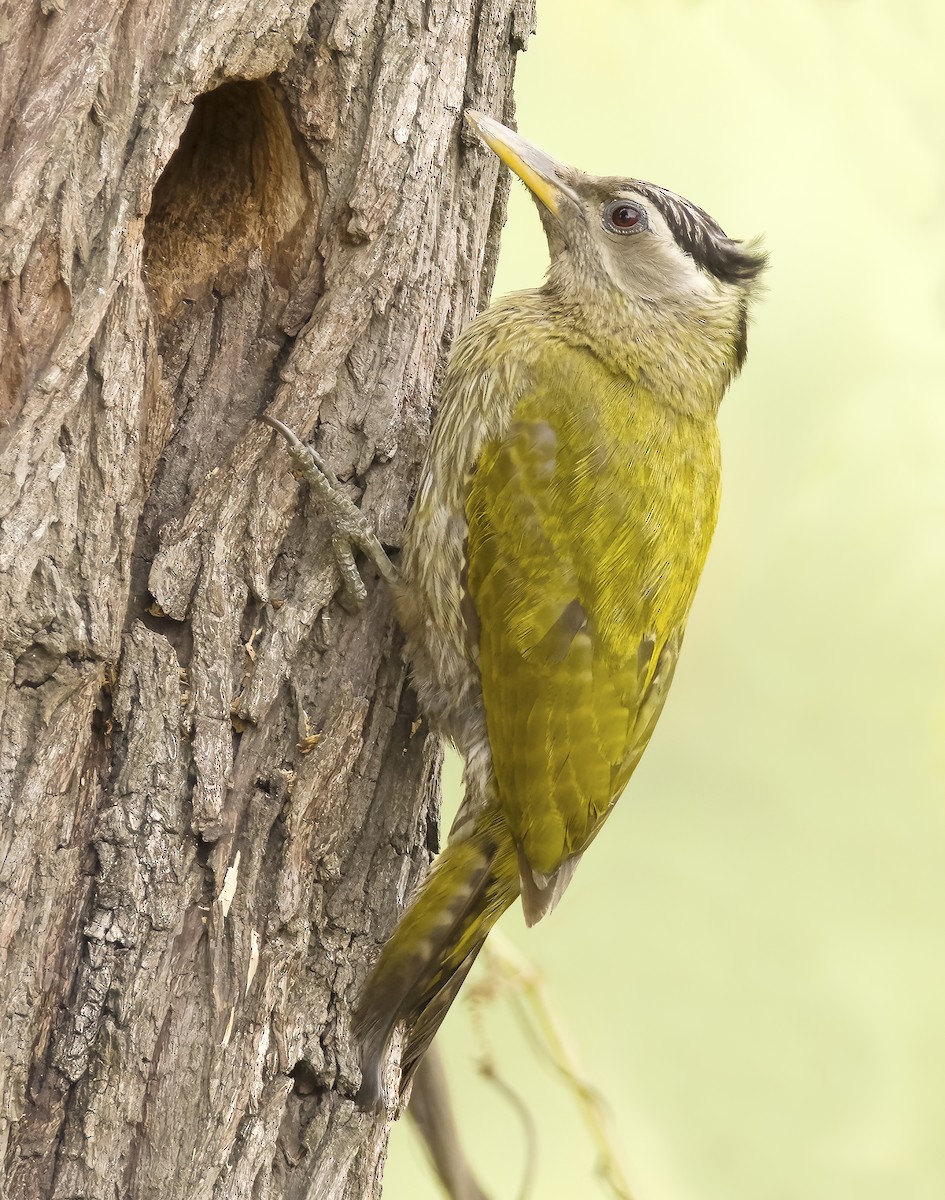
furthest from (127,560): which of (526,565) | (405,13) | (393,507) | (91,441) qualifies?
(405,13)

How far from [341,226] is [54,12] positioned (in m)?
0.66

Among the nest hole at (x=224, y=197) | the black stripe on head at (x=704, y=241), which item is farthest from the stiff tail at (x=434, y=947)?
the black stripe on head at (x=704, y=241)

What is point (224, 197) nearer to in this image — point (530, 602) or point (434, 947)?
point (530, 602)

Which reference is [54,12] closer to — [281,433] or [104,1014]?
[281,433]

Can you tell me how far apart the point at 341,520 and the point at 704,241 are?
135cm

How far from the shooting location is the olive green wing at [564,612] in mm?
2672

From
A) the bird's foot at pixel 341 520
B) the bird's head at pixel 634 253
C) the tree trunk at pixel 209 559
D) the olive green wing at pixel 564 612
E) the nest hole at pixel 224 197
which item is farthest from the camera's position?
the bird's head at pixel 634 253

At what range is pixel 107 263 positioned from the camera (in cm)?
208

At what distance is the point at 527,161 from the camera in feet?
9.74

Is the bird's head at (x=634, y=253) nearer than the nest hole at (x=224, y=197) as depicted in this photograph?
No

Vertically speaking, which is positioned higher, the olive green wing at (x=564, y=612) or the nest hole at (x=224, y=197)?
the nest hole at (x=224, y=197)

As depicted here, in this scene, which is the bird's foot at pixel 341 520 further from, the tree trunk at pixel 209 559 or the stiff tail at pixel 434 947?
the stiff tail at pixel 434 947

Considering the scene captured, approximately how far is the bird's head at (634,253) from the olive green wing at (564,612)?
1.43 ft

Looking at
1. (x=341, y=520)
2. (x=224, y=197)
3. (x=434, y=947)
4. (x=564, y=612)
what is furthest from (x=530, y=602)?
(x=224, y=197)
